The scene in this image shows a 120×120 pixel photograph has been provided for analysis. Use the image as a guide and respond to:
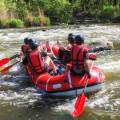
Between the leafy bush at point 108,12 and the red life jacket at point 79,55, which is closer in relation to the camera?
the red life jacket at point 79,55

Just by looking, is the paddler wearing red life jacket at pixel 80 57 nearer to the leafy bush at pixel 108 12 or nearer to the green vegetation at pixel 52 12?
the green vegetation at pixel 52 12

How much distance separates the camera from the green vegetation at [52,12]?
901 inches

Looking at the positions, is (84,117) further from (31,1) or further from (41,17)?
(31,1)

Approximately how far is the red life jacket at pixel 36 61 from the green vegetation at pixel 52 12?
14299 mm

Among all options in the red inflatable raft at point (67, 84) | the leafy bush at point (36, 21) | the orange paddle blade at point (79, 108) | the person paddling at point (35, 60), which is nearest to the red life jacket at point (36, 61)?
the person paddling at point (35, 60)

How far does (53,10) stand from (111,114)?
69.1 ft

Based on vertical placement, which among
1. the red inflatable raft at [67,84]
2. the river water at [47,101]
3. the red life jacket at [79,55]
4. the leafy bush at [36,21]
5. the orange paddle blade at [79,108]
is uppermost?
the red life jacket at [79,55]

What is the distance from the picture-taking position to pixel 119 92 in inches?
325

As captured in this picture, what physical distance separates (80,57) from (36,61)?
3.68 feet

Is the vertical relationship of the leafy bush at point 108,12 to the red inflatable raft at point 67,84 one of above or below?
above

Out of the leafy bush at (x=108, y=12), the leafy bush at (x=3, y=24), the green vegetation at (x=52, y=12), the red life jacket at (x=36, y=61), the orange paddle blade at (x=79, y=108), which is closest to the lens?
the orange paddle blade at (x=79, y=108)

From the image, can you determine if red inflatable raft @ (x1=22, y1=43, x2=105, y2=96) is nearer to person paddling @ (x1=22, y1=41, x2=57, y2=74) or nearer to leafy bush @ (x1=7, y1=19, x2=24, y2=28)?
person paddling @ (x1=22, y1=41, x2=57, y2=74)

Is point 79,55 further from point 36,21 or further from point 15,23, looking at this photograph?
point 36,21

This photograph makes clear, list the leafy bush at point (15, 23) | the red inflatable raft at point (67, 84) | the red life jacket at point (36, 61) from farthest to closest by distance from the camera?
1. the leafy bush at point (15, 23)
2. the red life jacket at point (36, 61)
3. the red inflatable raft at point (67, 84)
